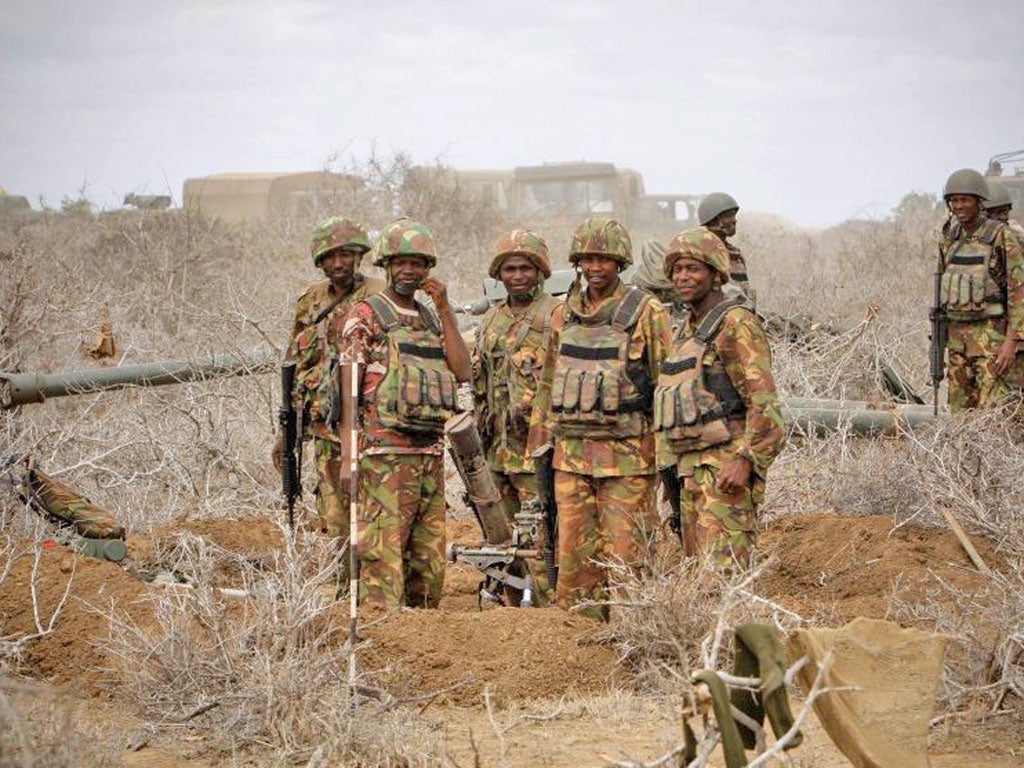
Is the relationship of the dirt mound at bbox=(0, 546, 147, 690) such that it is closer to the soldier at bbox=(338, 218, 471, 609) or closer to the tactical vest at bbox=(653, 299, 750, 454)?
the soldier at bbox=(338, 218, 471, 609)

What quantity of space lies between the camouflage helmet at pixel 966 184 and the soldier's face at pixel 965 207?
30 millimetres

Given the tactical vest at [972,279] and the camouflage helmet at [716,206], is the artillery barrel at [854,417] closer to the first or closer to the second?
the tactical vest at [972,279]

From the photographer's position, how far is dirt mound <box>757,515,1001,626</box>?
761 centimetres

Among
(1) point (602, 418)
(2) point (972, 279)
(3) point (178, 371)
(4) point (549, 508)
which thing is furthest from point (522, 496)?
(2) point (972, 279)

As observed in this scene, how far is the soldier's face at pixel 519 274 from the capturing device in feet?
25.9

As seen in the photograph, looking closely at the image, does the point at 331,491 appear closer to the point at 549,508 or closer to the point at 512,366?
the point at 512,366

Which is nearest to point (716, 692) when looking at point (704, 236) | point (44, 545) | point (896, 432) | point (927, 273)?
point (704, 236)

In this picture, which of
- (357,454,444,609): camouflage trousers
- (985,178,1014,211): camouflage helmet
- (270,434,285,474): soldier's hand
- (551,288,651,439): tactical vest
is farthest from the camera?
(985,178,1014,211): camouflage helmet

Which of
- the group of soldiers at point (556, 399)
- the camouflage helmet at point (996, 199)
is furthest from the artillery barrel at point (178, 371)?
the camouflage helmet at point (996, 199)

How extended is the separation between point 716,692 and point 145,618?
370 cm

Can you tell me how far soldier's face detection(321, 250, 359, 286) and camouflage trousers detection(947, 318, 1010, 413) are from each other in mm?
4059

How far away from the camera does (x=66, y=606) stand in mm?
6840

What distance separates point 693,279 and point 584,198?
71.6 feet

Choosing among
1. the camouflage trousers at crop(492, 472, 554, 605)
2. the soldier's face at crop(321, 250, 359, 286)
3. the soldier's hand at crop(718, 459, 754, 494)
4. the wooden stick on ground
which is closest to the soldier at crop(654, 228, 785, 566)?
the soldier's hand at crop(718, 459, 754, 494)
